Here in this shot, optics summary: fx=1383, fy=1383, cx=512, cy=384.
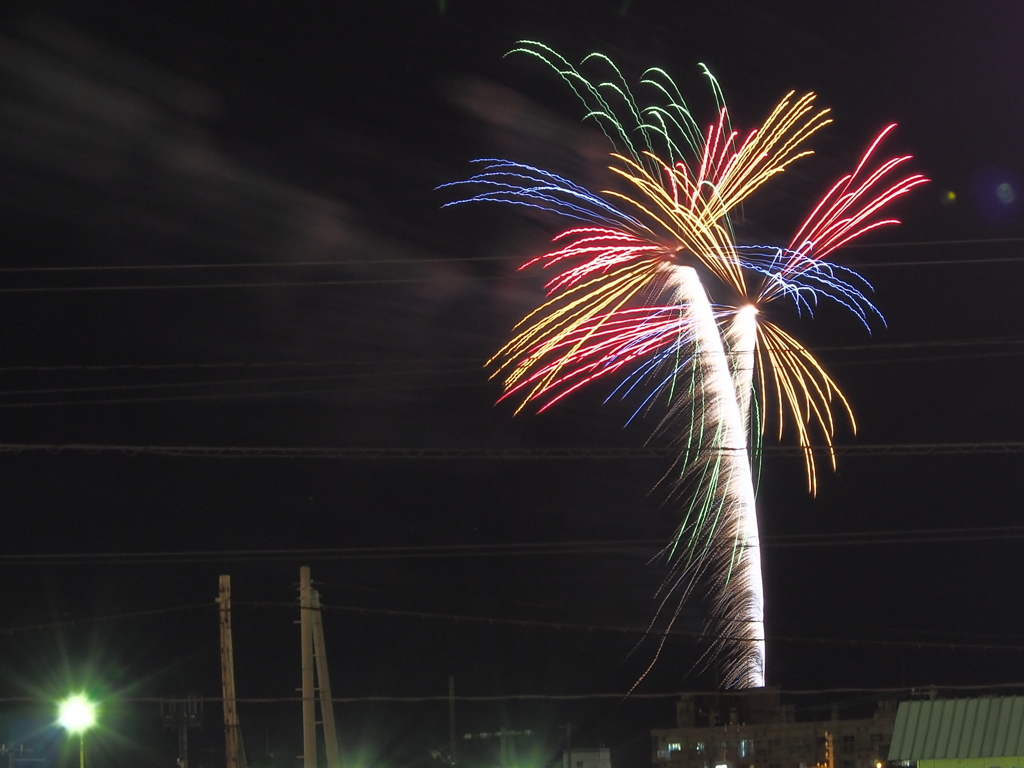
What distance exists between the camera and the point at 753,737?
89062 millimetres

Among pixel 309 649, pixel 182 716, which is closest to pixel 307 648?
pixel 309 649

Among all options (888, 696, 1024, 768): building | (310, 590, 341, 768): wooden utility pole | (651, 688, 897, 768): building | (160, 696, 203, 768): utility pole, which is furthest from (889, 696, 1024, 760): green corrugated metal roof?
(651, 688, 897, 768): building

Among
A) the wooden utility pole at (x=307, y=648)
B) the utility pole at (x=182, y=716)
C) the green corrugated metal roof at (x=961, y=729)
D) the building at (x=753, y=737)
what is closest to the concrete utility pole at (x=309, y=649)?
the wooden utility pole at (x=307, y=648)

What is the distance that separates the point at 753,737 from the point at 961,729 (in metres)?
63.9

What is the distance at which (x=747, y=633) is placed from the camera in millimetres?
26031

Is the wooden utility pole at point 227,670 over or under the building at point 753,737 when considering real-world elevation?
under

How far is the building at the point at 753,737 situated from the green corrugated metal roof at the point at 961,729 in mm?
52949

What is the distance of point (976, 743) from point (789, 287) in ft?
33.5

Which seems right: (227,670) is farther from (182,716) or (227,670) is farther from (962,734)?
(182,716)

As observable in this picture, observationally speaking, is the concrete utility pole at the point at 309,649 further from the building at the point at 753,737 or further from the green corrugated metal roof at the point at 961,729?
the building at the point at 753,737

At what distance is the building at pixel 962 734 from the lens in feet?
87.2

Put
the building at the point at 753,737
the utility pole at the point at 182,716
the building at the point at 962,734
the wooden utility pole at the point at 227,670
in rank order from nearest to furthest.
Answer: the wooden utility pole at the point at 227,670 → the building at the point at 962,734 → the utility pole at the point at 182,716 → the building at the point at 753,737

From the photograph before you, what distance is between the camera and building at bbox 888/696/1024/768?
87.2 feet

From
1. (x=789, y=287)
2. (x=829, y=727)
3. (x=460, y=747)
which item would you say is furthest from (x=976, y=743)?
(x=460, y=747)
